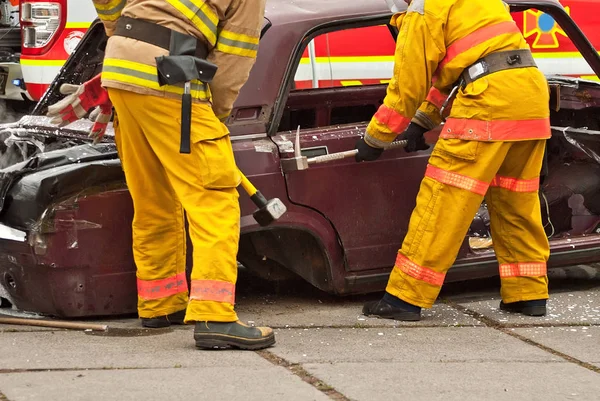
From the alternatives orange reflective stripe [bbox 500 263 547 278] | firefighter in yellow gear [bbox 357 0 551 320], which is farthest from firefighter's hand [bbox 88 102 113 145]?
orange reflective stripe [bbox 500 263 547 278]

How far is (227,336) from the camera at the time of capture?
4.45m

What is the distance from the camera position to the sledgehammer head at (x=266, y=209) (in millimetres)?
4641

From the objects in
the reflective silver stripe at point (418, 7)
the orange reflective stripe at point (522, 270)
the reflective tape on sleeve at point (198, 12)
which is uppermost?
the reflective tape on sleeve at point (198, 12)

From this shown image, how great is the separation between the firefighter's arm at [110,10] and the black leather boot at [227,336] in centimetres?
123

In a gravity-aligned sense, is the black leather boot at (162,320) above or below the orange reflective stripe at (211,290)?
below

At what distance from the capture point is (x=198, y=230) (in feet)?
14.4

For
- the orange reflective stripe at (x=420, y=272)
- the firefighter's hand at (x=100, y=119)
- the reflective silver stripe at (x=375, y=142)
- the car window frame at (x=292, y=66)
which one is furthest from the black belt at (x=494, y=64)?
the firefighter's hand at (x=100, y=119)

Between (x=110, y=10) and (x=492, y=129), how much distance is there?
162 cm

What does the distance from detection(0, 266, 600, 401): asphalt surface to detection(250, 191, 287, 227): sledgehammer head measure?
492 mm

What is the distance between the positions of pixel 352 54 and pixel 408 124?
3.58 metres

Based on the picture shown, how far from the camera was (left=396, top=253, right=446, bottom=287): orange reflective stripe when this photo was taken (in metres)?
5.02

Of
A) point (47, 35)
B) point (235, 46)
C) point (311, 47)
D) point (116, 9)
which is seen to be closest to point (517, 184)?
point (235, 46)

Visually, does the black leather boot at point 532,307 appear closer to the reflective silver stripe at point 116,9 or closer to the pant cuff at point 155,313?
the pant cuff at point 155,313

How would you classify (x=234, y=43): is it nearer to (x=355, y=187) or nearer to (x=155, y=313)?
(x=355, y=187)
